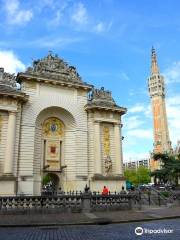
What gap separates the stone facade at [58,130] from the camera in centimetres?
3014

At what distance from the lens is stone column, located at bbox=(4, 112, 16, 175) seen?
2842 cm

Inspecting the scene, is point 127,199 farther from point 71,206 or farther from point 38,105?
point 38,105

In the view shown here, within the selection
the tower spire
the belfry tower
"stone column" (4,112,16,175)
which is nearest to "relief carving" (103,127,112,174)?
"stone column" (4,112,16,175)

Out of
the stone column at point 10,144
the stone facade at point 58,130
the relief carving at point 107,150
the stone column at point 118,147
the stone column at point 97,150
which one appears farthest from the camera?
the stone column at point 118,147

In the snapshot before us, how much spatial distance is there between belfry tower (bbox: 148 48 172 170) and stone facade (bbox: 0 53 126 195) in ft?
257

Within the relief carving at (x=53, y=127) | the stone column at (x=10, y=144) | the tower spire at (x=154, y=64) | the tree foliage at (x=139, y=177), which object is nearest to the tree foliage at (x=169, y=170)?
the relief carving at (x=53, y=127)

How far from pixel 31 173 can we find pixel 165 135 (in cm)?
8990

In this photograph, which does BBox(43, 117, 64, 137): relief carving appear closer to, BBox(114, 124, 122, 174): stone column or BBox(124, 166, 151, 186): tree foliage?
BBox(114, 124, 122, 174): stone column

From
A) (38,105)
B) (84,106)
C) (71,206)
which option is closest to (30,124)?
(38,105)

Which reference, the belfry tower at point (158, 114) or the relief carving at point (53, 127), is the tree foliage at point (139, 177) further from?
the relief carving at point (53, 127)

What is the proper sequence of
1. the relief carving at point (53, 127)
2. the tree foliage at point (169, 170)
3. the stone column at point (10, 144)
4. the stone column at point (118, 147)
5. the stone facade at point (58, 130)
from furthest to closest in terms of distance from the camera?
the tree foliage at point (169, 170) < the stone column at point (118, 147) < the relief carving at point (53, 127) < the stone facade at point (58, 130) < the stone column at point (10, 144)

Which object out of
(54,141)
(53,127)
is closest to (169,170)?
(54,141)

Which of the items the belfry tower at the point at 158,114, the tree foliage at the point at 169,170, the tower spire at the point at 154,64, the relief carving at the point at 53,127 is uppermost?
the tower spire at the point at 154,64

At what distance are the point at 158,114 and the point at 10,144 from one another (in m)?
92.8
